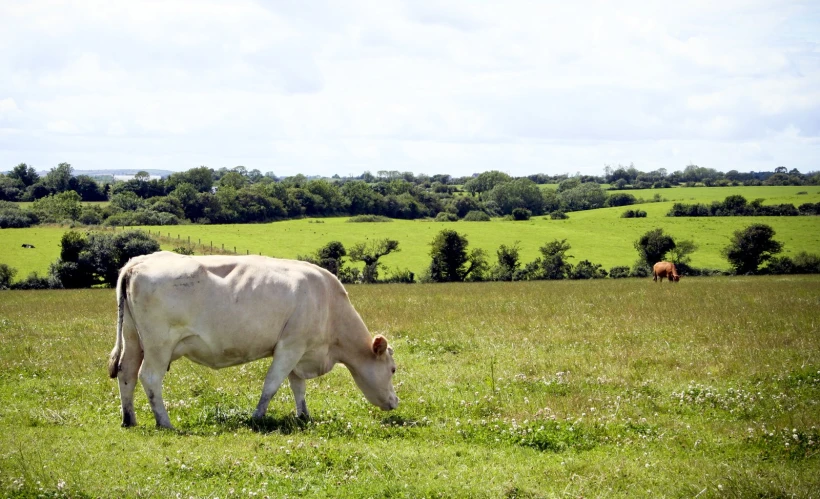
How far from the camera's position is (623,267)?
75.6 m

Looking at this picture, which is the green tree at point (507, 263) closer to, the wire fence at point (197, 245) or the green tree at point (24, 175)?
the wire fence at point (197, 245)

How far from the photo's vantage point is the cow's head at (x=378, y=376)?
10.6m

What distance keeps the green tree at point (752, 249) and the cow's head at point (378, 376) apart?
71772 millimetres

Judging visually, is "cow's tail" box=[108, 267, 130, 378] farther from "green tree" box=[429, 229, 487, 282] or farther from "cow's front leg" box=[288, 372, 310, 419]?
"green tree" box=[429, 229, 487, 282]

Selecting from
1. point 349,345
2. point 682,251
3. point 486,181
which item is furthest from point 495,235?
point 349,345

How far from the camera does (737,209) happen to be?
105062mm

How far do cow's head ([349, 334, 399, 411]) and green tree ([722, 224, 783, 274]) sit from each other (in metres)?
71.8

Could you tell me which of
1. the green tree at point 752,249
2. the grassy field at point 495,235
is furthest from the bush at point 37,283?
the green tree at point 752,249

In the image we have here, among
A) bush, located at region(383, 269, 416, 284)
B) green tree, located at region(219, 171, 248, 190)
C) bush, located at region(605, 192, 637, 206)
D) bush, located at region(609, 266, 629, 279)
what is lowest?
bush, located at region(383, 269, 416, 284)

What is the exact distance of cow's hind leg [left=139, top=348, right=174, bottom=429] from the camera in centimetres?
933

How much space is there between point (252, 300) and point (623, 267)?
7073cm

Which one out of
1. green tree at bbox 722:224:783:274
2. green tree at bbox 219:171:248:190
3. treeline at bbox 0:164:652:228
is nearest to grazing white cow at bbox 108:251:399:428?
green tree at bbox 722:224:783:274

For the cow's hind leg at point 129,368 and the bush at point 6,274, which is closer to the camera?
the cow's hind leg at point 129,368

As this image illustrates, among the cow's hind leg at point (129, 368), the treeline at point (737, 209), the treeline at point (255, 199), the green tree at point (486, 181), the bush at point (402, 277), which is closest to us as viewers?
the cow's hind leg at point (129, 368)
